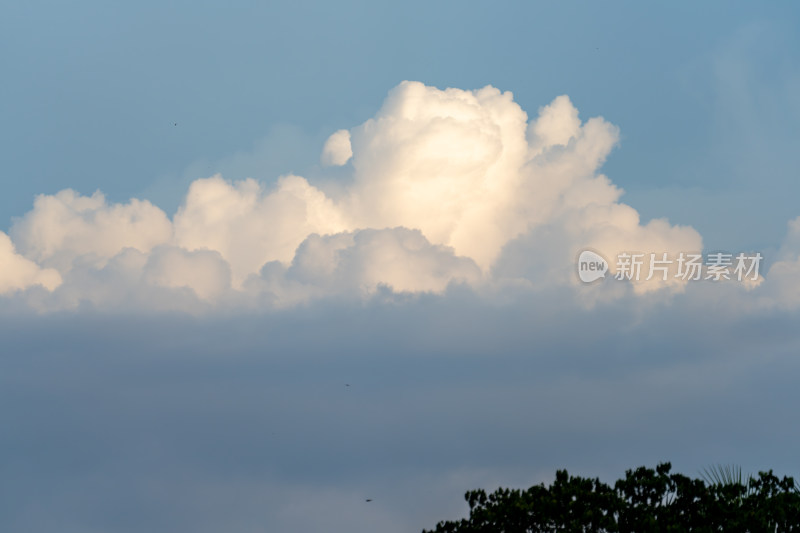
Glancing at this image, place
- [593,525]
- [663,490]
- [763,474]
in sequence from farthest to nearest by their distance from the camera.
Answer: [763,474] < [663,490] < [593,525]

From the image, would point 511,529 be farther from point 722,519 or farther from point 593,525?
point 722,519

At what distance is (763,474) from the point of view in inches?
1001

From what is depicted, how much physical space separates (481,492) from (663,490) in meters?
5.01

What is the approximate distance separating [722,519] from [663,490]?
1652mm

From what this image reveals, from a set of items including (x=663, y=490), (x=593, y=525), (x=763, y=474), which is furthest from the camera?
(x=763, y=474)

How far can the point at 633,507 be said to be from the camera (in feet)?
76.5

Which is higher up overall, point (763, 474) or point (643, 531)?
point (763, 474)

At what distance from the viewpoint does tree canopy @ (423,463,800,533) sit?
22.2m

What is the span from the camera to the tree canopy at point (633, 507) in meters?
22.2

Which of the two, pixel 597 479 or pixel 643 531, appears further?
pixel 597 479

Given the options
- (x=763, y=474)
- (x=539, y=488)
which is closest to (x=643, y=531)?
(x=539, y=488)


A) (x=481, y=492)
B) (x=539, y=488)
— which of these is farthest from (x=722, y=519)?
(x=481, y=492)

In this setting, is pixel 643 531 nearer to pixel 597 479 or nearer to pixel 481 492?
pixel 597 479

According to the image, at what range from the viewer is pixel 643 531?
2225cm
